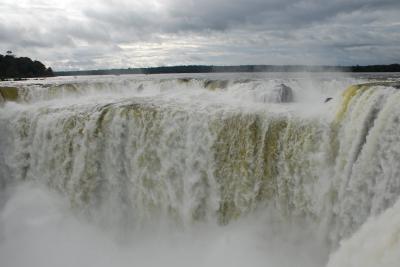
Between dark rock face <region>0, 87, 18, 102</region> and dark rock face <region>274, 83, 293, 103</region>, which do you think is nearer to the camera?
dark rock face <region>274, 83, 293, 103</region>

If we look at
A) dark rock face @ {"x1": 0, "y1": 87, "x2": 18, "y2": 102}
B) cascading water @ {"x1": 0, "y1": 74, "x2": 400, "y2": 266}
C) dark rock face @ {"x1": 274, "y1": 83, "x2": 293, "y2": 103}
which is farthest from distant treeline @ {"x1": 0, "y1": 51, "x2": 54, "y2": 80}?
dark rock face @ {"x1": 274, "y1": 83, "x2": 293, "y2": 103}

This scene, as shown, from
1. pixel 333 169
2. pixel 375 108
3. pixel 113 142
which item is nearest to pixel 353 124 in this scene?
pixel 375 108

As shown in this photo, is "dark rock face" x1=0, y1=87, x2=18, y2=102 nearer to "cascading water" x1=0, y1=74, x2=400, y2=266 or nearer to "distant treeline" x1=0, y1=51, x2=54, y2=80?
"cascading water" x1=0, y1=74, x2=400, y2=266

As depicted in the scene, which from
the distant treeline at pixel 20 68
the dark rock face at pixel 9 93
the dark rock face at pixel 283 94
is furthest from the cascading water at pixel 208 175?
the distant treeline at pixel 20 68

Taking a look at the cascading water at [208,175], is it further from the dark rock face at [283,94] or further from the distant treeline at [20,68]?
the distant treeline at [20,68]

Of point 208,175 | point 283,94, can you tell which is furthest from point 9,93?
point 283,94

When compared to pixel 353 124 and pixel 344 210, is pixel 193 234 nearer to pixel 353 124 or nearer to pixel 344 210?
pixel 344 210
